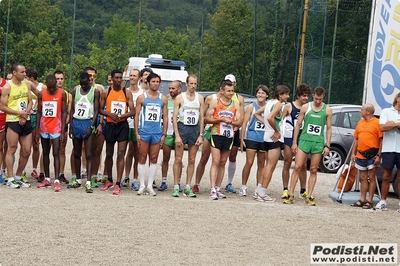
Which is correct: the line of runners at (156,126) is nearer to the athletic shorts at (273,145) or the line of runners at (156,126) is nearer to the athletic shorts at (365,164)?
the athletic shorts at (273,145)

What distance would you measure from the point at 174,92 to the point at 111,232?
5.16 m

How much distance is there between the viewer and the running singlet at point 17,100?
547 inches

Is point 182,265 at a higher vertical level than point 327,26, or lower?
lower

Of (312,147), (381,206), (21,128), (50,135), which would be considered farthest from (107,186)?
(381,206)

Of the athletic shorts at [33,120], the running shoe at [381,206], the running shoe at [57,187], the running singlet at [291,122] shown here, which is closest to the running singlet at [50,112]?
the athletic shorts at [33,120]

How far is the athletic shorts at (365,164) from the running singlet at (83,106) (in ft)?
14.9

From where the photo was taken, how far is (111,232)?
9867 mm

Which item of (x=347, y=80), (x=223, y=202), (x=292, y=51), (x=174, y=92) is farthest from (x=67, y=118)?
(x=292, y=51)

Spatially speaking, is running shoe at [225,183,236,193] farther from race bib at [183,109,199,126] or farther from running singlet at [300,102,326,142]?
running singlet at [300,102,326,142]

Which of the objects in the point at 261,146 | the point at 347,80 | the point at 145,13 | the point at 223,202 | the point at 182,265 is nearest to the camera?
the point at 182,265

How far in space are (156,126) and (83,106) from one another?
1322 millimetres

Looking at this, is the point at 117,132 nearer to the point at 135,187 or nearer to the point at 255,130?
the point at 135,187

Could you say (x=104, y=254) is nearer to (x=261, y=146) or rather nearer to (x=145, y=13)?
(x=261, y=146)

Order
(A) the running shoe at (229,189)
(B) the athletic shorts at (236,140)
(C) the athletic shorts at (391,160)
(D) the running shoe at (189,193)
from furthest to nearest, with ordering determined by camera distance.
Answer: (A) the running shoe at (229,189), (B) the athletic shorts at (236,140), (D) the running shoe at (189,193), (C) the athletic shorts at (391,160)
